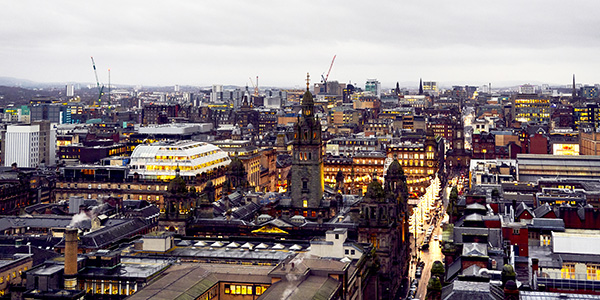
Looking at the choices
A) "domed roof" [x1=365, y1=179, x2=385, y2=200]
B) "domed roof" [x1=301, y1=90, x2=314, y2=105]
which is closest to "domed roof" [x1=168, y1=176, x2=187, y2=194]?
"domed roof" [x1=301, y1=90, x2=314, y2=105]

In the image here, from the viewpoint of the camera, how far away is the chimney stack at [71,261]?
103812 mm

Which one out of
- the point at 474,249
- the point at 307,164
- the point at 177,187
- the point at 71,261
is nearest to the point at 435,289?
the point at 474,249

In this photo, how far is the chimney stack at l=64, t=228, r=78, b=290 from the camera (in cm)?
10381

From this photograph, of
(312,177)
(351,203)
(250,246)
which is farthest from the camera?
(351,203)

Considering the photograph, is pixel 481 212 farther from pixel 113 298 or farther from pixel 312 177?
pixel 113 298

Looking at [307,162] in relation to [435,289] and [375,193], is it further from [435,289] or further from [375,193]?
[435,289]

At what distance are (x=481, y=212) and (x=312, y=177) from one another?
38.7m

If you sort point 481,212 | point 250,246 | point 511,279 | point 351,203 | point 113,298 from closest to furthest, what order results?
1. point 511,279
2. point 113,298
3. point 250,246
4. point 481,212
5. point 351,203

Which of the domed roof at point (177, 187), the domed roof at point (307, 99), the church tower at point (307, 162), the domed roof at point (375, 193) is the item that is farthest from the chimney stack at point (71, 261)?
the domed roof at point (307, 99)

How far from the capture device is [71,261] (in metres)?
105

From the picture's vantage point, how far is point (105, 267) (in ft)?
360

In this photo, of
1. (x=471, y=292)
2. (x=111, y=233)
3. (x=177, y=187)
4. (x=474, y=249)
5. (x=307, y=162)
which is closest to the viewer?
(x=471, y=292)

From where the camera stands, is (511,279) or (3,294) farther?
(3,294)

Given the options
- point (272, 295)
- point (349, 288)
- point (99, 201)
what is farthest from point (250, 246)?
point (99, 201)
